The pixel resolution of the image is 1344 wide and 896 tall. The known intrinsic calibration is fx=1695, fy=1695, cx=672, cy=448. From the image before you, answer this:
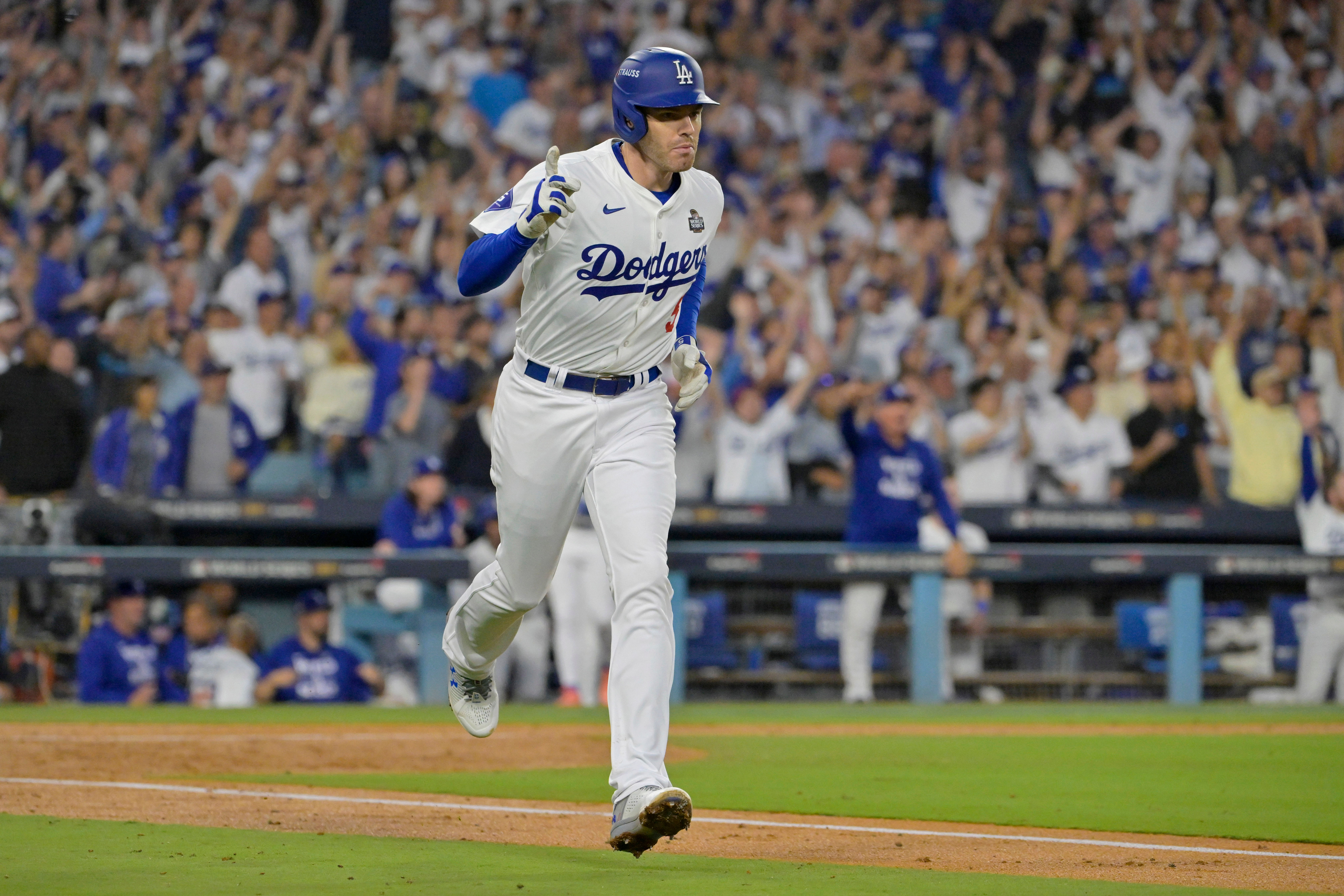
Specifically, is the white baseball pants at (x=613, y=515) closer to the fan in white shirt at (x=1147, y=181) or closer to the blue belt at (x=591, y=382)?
the blue belt at (x=591, y=382)

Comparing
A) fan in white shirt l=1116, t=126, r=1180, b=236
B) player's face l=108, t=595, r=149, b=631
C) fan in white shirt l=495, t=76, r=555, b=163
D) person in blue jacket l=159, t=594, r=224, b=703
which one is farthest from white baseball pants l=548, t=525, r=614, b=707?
fan in white shirt l=1116, t=126, r=1180, b=236

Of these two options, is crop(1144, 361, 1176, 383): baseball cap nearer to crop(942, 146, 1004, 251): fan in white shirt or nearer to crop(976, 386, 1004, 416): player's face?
crop(976, 386, 1004, 416): player's face

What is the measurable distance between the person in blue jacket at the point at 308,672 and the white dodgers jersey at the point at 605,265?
19.1 ft

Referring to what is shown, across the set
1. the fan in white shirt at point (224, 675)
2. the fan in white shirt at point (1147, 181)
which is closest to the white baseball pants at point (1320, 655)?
the fan in white shirt at point (1147, 181)

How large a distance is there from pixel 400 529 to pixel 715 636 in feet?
7.08

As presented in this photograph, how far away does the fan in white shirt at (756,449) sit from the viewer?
39.1ft

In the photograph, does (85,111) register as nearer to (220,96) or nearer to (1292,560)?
(220,96)

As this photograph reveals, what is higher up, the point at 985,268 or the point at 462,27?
the point at 462,27

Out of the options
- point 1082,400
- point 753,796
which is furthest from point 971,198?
point 753,796

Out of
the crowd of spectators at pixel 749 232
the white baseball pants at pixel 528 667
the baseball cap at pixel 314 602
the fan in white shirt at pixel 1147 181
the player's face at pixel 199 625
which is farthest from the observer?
the fan in white shirt at pixel 1147 181

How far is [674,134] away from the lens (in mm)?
4793

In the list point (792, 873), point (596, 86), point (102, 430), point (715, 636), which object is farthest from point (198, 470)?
point (792, 873)

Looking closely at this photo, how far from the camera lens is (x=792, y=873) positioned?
14.1ft

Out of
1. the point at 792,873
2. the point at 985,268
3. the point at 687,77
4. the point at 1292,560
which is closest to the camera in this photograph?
the point at 792,873
